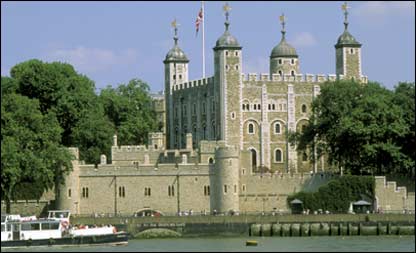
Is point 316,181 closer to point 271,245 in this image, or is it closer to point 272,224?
point 272,224

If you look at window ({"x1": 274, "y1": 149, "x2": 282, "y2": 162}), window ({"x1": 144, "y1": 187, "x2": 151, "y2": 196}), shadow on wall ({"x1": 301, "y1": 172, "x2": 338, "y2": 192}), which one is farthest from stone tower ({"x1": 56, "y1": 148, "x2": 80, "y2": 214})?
window ({"x1": 274, "y1": 149, "x2": 282, "y2": 162})

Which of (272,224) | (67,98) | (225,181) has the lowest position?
(272,224)

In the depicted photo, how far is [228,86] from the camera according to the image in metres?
112

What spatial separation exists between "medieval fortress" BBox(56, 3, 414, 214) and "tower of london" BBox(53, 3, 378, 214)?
6cm

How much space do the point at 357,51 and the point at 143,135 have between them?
55.4 ft

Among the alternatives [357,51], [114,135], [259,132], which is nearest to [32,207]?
[114,135]

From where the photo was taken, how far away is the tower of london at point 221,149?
90.2 meters

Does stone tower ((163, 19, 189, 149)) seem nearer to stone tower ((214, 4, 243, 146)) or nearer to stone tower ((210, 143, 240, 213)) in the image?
stone tower ((214, 4, 243, 146))

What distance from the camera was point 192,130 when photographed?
11938 centimetres

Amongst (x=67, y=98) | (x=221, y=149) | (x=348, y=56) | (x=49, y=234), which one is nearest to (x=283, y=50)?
(x=348, y=56)

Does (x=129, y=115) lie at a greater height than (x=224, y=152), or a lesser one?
greater

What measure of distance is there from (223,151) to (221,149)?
0.17m

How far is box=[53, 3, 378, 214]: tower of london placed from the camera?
296ft

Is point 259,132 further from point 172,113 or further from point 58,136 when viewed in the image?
point 58,136
